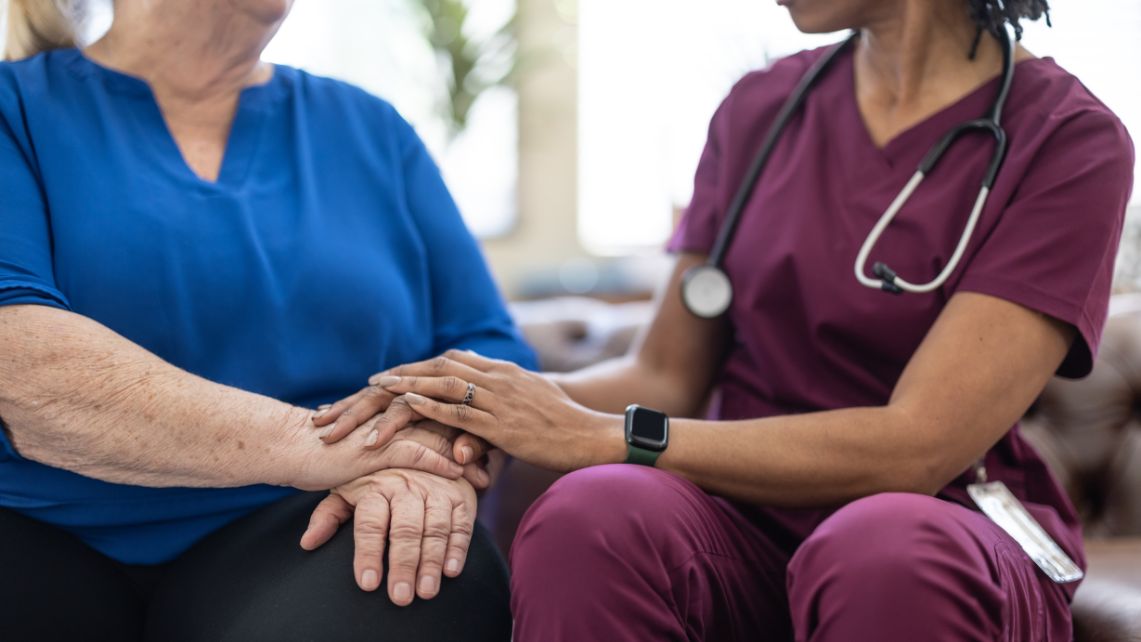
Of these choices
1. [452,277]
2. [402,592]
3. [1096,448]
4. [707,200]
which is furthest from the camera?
[1096,448]

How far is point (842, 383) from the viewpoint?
1.33 meters

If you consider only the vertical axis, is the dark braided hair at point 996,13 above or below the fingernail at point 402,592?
above

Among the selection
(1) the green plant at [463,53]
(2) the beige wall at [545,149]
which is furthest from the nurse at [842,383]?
(2) the beige wall at [545,149]

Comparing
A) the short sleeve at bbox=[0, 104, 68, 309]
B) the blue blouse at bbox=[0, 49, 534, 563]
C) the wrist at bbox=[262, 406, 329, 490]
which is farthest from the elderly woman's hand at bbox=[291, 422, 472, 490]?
the short sleeve at bbox=[0, 104, 68, 309]

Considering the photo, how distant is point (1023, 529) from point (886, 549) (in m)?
0.36

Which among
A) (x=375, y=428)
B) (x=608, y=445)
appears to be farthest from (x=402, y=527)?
(x=608, y=445)

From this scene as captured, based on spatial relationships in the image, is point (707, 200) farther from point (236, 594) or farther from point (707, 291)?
point (236, 594)

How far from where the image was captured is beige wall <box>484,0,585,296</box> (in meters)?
4.42

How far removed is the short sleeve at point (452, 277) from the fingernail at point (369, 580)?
1.32ft

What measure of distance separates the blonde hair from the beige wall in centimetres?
315

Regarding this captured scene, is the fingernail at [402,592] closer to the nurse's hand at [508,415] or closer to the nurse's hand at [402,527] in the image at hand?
the nurse's hand at [402,527]

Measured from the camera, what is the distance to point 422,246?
4.56 feet

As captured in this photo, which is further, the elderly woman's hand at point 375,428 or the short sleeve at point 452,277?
the short sleeve at point 452,277

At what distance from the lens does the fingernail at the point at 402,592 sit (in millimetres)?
1042
